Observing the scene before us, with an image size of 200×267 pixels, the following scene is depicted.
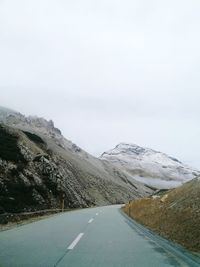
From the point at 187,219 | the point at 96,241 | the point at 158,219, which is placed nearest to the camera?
the point at 96,241

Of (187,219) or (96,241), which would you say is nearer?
(96,241)

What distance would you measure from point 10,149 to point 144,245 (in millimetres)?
41173

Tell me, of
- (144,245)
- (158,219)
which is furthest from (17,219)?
(144,245)

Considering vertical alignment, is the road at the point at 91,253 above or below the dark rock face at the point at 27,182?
below

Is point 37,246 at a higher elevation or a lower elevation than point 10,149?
lower

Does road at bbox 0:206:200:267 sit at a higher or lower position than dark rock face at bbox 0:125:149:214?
lower

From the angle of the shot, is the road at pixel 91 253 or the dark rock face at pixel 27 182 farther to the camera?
the dark rock face at pixel 27 182

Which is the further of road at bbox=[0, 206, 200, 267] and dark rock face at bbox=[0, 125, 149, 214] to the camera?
dark rock face at bbox=[0, 125, 149, 214]

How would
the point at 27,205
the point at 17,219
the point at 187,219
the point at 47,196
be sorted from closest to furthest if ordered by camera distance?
the point at 187,219, the point at 17,219, the point at 27,205, the point at 47,196

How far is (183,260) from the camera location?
11172 millimetres

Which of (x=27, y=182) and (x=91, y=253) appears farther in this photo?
(x=27, y=182)

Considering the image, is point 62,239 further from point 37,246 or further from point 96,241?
point 37,246

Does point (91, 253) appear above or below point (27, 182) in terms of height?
below

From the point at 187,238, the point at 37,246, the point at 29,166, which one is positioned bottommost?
the point at 37,246
